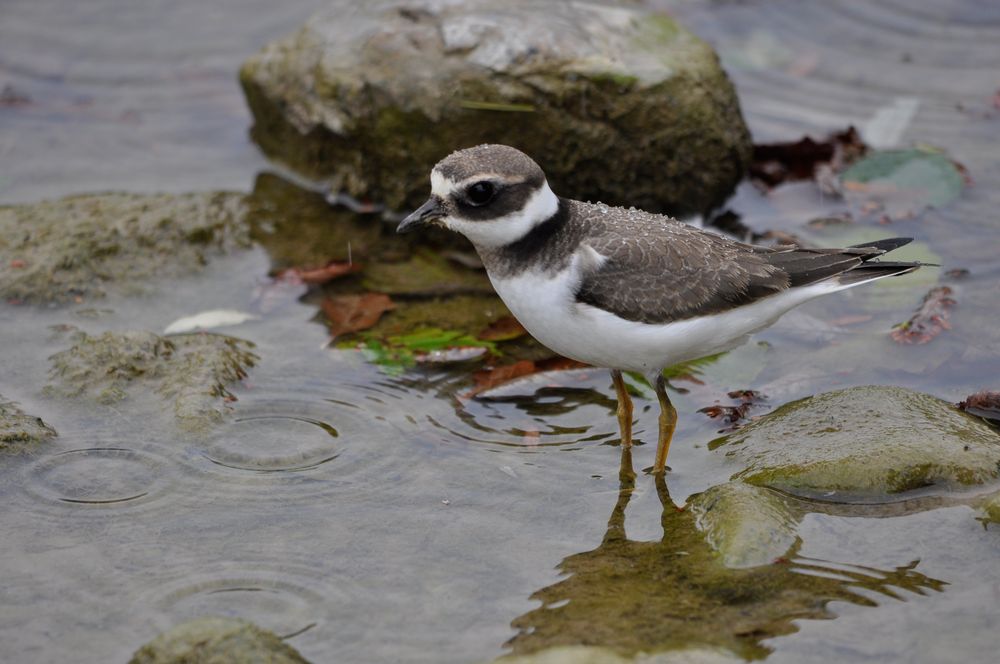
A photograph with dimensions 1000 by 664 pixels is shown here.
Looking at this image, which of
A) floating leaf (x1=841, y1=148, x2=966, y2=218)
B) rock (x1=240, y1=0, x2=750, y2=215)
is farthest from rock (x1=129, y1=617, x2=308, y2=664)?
floating leaf (x1=841, y1=148, x2=966, y2=218)

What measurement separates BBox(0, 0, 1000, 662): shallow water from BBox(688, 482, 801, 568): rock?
0.43 ft

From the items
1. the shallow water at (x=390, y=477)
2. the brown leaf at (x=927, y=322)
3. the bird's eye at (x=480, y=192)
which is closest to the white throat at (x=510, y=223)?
the bird's eye at (x=480, y=192)

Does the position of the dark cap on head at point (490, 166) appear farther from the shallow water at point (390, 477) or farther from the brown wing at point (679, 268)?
the shallow water at point (390, 477)

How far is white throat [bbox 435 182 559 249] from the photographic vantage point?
6.13m

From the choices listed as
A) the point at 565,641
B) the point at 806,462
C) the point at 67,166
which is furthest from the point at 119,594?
the point at 67,166

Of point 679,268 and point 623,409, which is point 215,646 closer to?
point 623,409

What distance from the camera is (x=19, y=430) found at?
6242 mm

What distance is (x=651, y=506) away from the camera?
6125 millimetres

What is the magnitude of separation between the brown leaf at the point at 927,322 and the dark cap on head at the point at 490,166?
2.99 meters

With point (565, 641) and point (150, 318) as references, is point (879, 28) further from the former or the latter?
point (565, 641)

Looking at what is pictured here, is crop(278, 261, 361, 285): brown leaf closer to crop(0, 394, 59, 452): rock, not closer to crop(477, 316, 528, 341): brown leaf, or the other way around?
crop(477, 316, 528, 341): brown leaf

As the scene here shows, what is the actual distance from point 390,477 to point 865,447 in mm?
2602

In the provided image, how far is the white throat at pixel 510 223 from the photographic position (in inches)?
241

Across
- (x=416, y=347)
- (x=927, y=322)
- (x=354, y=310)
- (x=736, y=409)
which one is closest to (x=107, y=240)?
(x=354, y=310)
